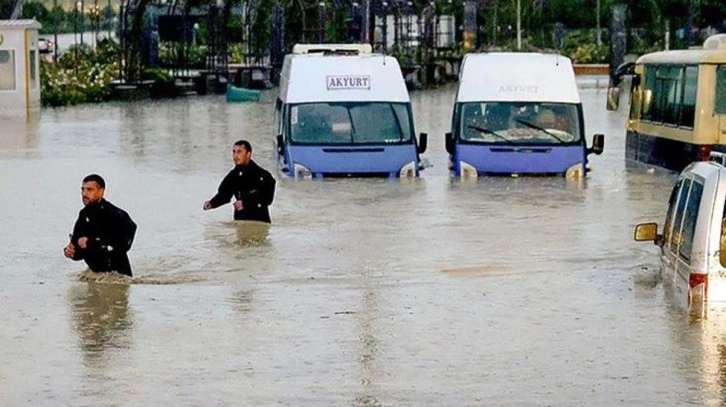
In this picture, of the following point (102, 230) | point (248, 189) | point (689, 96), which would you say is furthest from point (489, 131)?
point (102, 230)

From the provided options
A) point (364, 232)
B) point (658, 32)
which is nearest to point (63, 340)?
point (364, 232)

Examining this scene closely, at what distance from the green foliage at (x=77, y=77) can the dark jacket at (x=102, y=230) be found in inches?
1441

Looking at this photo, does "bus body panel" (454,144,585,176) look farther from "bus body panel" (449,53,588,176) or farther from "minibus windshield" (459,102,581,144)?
"minibus windshield" (459,102,581,144)

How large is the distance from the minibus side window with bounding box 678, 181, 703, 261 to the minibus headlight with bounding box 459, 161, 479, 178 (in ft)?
43.1

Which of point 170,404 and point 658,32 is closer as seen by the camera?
point 170,404

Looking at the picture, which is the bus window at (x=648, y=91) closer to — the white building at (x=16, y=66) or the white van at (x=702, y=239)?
the white van at (x=702, y=239)

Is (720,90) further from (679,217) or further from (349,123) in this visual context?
(679,217)

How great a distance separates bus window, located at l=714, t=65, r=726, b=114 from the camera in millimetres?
26625

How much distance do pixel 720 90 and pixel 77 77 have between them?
32.4 m

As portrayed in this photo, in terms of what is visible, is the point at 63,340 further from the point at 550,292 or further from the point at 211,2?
the point at 211,2

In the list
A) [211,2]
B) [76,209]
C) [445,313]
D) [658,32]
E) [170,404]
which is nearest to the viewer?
[170,404]

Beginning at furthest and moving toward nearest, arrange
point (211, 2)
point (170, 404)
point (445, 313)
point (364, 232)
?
point (211, 2) → point (364, 232) → point (445, 313) → point (170, 404)

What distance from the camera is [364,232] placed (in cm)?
2047

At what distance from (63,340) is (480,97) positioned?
1536 centimetres
